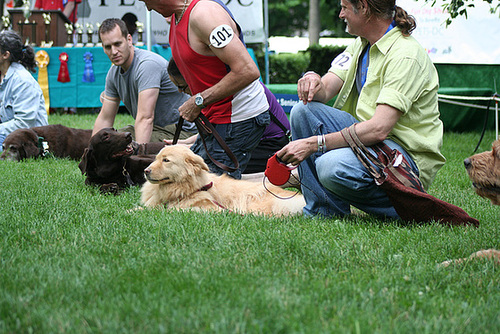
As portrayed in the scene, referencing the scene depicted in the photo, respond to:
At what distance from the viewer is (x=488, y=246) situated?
A: 3.10 metres

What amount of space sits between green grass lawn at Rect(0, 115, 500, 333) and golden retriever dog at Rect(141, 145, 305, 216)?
376 mm

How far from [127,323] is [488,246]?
2158mm

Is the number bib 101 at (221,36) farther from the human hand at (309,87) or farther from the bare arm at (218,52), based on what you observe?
the human hand at (309,87)

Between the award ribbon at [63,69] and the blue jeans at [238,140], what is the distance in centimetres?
824

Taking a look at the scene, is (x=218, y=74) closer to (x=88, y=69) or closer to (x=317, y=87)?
(x=317, y=87)

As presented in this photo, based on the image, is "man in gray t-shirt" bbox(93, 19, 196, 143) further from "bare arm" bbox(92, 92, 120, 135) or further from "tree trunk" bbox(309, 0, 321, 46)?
"tree trunk" bbox(309, 0, 321, 46)

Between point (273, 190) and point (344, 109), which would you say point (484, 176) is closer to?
point (344, 109)

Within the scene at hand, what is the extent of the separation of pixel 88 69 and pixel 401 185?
974 centimetres

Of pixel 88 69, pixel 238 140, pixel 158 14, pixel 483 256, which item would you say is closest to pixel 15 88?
pixel 238 140

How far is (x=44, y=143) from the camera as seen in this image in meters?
7.00

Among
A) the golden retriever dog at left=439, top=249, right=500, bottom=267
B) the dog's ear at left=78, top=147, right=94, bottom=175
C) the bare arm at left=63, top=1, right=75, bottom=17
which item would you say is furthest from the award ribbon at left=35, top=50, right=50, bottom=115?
the golden retriever dog at left=439, top=249, right=500, bottom=267

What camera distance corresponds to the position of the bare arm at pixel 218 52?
3.90 m

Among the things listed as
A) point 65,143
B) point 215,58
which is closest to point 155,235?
point 215,58

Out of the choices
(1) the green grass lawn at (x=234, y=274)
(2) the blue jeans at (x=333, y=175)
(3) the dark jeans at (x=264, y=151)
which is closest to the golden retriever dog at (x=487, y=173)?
(1) the green grass lawn at (x=234, y=274)
